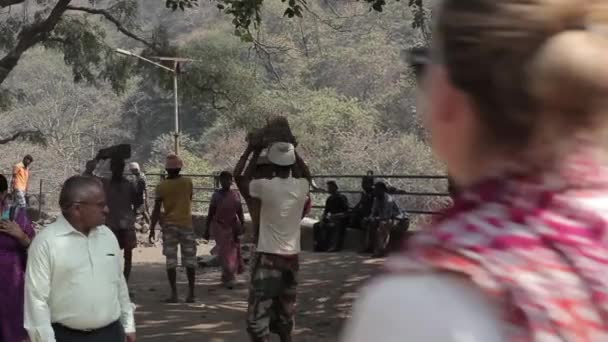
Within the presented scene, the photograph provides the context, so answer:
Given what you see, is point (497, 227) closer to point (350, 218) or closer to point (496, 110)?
point (496, 110)

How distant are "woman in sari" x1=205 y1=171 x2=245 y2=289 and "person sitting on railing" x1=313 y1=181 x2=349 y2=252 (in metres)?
3.58

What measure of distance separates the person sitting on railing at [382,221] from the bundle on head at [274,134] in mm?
6666

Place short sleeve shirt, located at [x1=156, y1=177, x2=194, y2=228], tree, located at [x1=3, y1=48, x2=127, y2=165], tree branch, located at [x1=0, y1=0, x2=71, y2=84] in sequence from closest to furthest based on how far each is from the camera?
1. short sleeve shirt, located at [x1=156, y1=177, x2=194, y2=228]
2. tree branch, located at [x1=0, y1=0, x2=71, y2=84]
3. tree, located at [x1=3, y1=48, x2=127, y2=165]

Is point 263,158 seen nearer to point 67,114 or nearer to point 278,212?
point 278,212

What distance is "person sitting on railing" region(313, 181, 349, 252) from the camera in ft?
51.8

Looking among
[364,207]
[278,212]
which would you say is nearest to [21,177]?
[364,207]

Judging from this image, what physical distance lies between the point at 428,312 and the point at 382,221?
13.4m

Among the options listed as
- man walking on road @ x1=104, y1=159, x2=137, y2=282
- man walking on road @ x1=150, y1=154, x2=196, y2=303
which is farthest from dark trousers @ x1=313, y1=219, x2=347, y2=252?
man walking on road @ x1=104, y1=159, x2=137, y2=282

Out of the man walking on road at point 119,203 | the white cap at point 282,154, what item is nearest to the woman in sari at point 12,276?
the white cap at point 282,154

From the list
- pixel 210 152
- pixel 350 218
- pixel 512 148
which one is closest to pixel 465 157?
pixel 512 148

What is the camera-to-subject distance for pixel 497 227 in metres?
1.09

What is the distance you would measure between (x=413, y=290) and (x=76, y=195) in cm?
373

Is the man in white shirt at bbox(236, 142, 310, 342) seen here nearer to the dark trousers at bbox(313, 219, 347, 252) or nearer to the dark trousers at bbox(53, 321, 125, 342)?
the dark trousers at bbox(53, 321, 125, 342)

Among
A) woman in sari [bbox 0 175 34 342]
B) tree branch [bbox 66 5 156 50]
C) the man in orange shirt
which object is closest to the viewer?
woman in sari [bbox 0 175 34 342]
